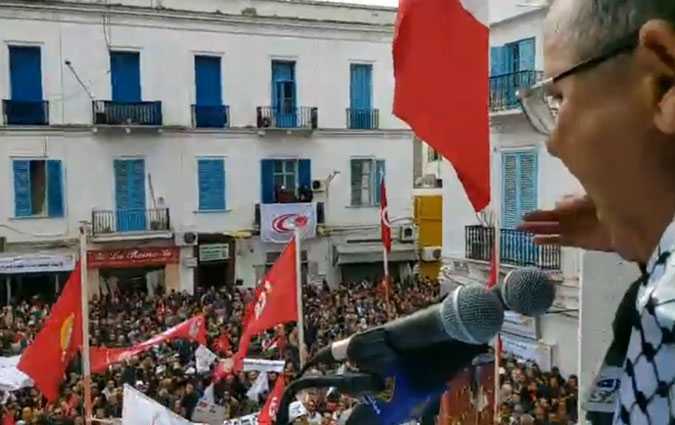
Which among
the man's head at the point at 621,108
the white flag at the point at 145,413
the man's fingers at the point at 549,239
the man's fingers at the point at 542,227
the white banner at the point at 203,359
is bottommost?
the white banner at the point at 203,359

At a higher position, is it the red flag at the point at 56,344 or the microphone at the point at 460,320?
the microphone at the point at 460,320

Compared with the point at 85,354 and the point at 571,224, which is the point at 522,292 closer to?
the point at 571,224

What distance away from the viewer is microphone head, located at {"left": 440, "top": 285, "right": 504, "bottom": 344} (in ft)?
4.47

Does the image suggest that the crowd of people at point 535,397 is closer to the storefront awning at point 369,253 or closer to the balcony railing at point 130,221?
the storefront awning at point 369,253

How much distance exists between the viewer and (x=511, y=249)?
1219 centimetres

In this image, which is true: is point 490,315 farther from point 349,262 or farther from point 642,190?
point 349,262

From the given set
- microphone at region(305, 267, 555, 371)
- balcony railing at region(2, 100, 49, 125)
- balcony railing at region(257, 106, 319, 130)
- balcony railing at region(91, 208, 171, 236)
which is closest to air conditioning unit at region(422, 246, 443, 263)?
balcony railing at region(257, 106, 319, 130)

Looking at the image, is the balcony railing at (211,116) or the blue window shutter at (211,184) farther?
the blue window shutter at (211,184)

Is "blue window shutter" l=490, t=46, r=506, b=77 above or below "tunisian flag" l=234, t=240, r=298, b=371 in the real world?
above

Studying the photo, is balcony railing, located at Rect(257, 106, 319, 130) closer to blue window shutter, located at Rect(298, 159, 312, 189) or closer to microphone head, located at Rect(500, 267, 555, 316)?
blue window shutter, located at Rect(298, 159, 312, 189)

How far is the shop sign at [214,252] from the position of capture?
19.0 metres

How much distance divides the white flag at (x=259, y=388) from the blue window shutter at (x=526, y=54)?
5478 mm

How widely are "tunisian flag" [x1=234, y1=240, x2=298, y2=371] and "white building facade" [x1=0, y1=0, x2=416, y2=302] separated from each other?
973 centimetres

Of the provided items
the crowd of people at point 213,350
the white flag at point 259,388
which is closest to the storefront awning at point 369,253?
the crowd of people at point 213,350
